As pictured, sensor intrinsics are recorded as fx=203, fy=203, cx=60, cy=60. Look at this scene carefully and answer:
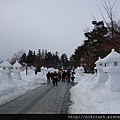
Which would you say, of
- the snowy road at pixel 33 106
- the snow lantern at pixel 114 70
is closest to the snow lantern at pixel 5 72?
the snowy road at pixel 33 106

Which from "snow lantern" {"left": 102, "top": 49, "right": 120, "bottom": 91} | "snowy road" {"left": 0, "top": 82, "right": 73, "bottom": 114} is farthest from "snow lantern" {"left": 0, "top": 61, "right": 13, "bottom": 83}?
"snow lantern" {"left": 102, "top": 49, "right": 120, "bottom": 91}

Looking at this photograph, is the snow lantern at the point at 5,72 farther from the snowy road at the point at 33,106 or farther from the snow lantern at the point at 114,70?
the snow lantern at the point at 114,70

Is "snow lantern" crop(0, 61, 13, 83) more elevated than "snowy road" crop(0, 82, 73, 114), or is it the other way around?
"snow lantern" crop(0, 61, 13, 83)

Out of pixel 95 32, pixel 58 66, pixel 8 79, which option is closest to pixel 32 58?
pixel 58 66

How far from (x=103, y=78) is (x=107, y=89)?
3828 mm

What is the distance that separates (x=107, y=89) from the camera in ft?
33.8

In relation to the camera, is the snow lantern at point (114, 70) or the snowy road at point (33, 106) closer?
the snowy road at point (33, 106)

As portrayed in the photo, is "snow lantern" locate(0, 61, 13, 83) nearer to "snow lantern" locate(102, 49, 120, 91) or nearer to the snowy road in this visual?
the snowy road

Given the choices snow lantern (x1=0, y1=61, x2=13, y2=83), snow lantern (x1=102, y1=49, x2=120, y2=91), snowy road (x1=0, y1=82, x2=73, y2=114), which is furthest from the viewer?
snow lantern (x1=0, y1=61, x2=13, y2=83)

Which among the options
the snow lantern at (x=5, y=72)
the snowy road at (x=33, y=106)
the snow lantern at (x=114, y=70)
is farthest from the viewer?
the snow lantern at (x=5, y=72)

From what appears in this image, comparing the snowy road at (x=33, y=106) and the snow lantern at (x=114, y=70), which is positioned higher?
the snow lantern at (x=114, y=70)

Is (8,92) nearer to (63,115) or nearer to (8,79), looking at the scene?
(8,79)

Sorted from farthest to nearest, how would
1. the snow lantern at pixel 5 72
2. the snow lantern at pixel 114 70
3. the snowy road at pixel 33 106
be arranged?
1. the snow lantern at pixel 5 72
2. the snow lantern at pixel 114 70
3. the snowy road at pixel 33 106

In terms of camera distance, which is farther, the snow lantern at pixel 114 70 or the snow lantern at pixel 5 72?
the snow lantern at pixel 5 72
